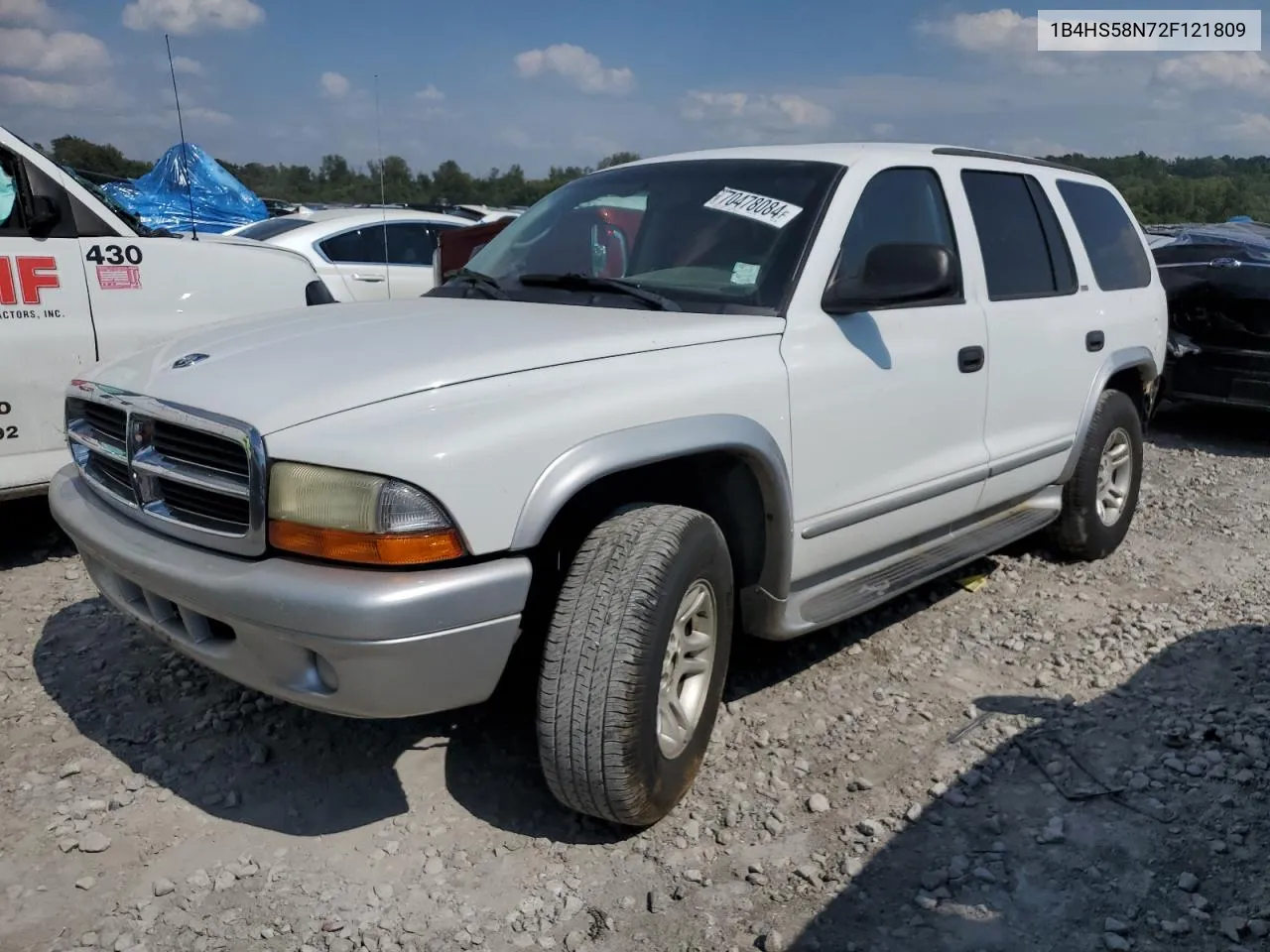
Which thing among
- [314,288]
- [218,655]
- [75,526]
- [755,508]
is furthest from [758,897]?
[314,288]

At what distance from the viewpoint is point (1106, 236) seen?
4844 millimetres

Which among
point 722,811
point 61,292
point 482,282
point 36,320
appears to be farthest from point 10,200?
point 722,811

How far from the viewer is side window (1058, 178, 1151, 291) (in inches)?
183

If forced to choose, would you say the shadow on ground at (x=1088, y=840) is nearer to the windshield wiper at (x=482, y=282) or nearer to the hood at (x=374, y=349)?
the hood at (x=374, y=349)

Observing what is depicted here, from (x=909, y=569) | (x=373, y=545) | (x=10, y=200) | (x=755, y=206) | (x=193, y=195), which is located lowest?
(x=909, y=569)

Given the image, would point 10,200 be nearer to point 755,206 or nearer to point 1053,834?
point 755,206

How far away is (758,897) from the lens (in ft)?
8.37

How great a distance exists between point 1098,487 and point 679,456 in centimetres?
302

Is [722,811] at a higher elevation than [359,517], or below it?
below

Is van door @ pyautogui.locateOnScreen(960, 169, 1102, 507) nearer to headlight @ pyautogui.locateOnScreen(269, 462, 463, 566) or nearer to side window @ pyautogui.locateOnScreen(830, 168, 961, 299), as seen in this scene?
side window @ pyautogui.locateOnScreen(830, 168, 961, 299)

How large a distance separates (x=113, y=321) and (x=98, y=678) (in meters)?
1.72

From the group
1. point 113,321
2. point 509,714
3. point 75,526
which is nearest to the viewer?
point 75,526

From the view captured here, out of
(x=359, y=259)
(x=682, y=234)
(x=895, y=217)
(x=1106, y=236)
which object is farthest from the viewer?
(x=359, y=259)

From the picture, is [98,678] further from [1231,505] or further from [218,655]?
[1231,505]
